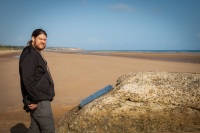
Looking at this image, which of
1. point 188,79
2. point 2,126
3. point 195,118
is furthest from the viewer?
point 2,126

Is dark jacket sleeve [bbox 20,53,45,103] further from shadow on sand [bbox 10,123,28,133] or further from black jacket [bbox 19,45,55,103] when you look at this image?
shadow on sand [bbox 10,123,28,133]

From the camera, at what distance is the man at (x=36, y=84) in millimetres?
3176

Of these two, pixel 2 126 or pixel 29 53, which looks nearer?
pixel 29 53

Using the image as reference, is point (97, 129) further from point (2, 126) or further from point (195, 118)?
point (2, 126)

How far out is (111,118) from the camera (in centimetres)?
446

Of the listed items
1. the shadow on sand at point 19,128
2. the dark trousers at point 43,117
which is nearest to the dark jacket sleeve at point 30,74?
the dark trousers at point 43,117

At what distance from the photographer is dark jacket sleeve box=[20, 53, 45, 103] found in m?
3.15

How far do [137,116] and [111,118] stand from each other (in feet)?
1.77

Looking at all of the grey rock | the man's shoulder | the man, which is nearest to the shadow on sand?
the grey rock

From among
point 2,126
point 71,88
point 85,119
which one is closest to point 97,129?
point 85,119

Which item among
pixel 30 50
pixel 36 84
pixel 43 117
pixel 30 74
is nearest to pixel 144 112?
pixel 43 117

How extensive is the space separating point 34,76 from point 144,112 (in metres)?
2.39

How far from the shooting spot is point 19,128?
5438 millimetres

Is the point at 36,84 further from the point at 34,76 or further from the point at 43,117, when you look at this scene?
the point at 43,117
